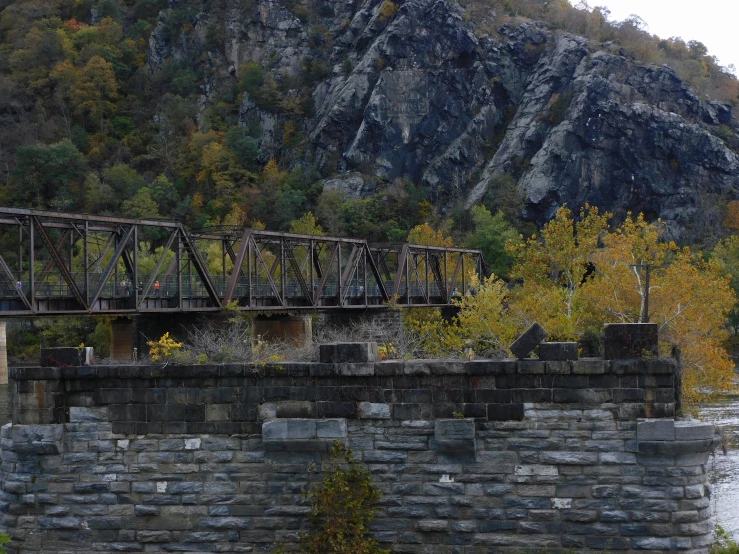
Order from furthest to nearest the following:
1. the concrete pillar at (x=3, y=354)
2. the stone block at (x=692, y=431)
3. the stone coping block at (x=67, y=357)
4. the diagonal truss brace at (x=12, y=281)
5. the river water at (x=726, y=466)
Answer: the concrete pillar at (x=3, y=354)
the diagonal truss brace at (x=12, y=281)
the river water at (x=726, y=466)
the stone coping block at (x=67, y=357)
the stone block at (x=692, y=431)

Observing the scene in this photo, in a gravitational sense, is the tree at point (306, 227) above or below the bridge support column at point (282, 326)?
above

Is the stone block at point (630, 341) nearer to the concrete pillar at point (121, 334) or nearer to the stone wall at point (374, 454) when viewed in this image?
the stone wall at point (374, 454)

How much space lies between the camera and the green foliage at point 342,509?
12.9 metres

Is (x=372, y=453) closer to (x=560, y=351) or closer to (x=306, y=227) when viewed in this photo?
(x=560, y=351)

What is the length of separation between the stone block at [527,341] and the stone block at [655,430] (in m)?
1.76

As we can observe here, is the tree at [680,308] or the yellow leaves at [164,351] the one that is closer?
the yellow leaves at [164,351]

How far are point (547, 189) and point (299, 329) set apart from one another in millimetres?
60185

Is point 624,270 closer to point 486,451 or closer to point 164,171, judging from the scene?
point 486,451

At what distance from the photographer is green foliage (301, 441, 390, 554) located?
12.9 m

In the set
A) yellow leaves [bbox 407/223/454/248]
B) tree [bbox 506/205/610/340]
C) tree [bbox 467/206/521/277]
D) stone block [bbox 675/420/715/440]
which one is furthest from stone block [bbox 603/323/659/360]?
yellow leaves [bbox 407/223/454/248]

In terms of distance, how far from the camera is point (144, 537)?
1362 centimetres

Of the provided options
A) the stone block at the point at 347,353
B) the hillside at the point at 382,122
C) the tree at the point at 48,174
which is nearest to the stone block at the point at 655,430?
the stone block at the point at 347,353

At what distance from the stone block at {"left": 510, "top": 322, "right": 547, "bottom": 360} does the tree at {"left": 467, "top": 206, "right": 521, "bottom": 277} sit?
8064 cm

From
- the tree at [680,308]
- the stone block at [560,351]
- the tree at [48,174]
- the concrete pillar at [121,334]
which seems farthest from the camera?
the tree at [48,174]
